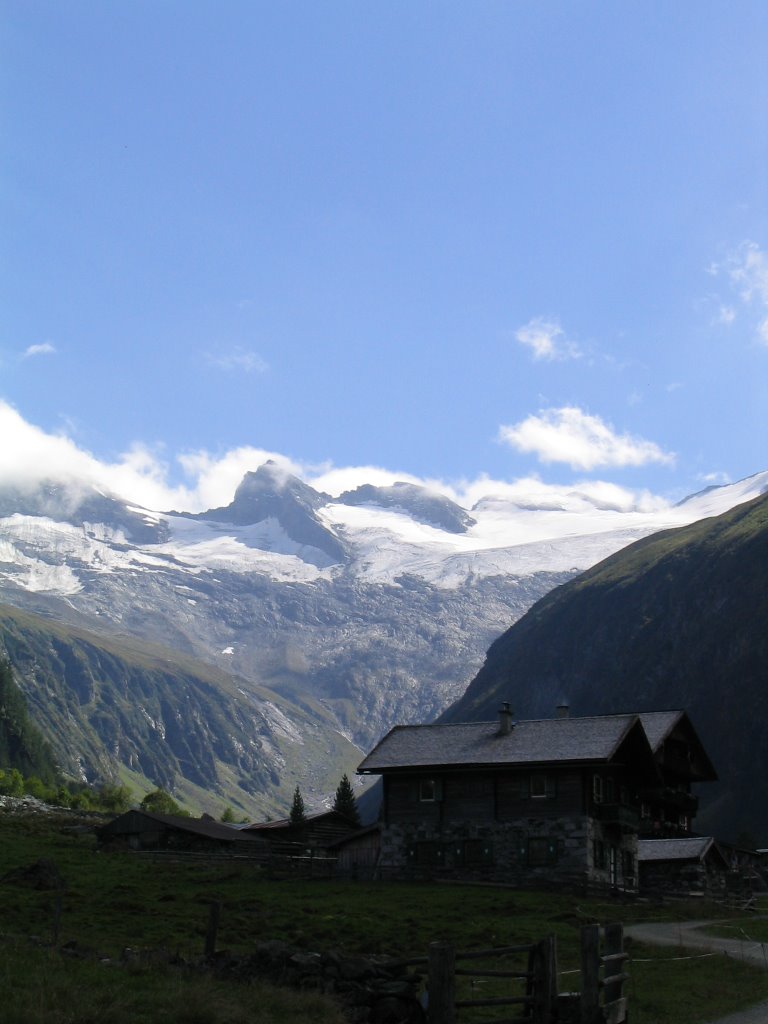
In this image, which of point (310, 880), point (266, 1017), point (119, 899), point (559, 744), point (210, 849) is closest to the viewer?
point (266, 1017)

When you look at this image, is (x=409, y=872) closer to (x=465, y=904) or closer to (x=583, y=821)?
(x=583, y=821)

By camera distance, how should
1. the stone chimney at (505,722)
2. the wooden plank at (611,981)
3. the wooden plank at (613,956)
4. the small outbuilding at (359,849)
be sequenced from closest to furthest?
the wooden plank at (611,981), the wooden plank at (613,956), the stone chimney at (505,722), the small outbuilding at (359,849)

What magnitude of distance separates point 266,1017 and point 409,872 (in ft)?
147

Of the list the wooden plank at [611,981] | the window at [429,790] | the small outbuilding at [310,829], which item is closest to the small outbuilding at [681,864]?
the window at [429,790]

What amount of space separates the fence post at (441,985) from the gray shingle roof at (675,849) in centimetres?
5686

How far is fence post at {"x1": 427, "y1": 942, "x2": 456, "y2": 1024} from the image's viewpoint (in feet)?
67.5

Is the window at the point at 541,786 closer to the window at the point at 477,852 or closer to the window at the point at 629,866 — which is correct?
the window at the point at 477,852

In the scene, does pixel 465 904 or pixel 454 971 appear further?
pixel 465 904

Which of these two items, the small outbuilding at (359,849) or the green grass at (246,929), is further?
the small outbuilding at (359,849)

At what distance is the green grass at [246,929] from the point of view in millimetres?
20734

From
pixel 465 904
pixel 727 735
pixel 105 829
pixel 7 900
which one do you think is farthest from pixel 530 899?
pixel 727 735

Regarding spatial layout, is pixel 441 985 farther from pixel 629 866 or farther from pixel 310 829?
pixel 310 829

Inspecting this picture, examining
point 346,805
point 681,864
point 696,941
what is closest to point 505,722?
point 681,864

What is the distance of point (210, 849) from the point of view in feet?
270
